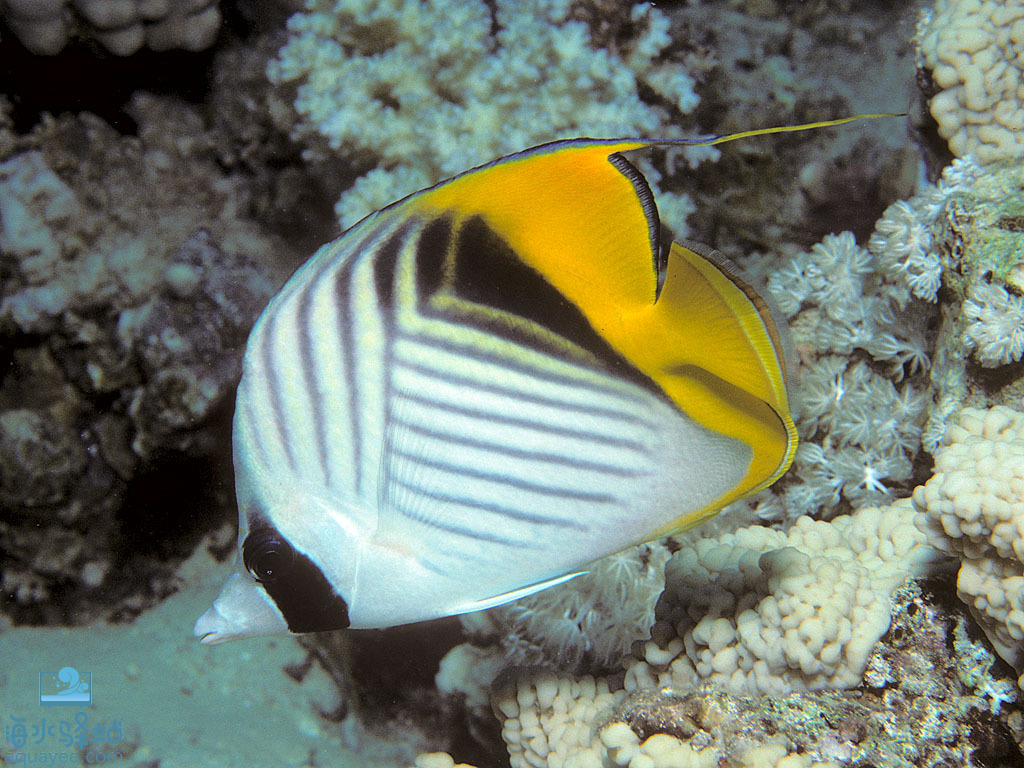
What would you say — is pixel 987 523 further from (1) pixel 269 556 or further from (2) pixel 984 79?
(2) pixel 984 79

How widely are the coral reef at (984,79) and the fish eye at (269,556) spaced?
2189 mm

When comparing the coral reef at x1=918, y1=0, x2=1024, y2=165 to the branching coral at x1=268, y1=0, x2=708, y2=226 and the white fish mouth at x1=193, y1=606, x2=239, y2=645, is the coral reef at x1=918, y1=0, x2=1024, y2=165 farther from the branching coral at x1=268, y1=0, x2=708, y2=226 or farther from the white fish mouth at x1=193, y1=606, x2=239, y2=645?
the white fish mouth at x1=193, y1=606, x2=239, y2=645

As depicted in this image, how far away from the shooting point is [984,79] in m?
2.02

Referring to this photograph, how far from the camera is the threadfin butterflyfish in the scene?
942 millimetres

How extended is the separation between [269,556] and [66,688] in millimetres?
2019

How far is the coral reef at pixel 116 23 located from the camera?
2332 millimetres

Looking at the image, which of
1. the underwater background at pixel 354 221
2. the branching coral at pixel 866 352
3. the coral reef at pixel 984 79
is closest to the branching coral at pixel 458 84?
the underwater background at pixel 354 221

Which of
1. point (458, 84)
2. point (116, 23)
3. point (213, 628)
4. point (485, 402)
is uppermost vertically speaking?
point (116, 23)

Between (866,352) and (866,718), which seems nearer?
(866,718)

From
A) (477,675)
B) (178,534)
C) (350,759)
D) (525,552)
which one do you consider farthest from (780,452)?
(178,534)

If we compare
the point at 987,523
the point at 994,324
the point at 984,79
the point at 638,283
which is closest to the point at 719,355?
the point at 638,283

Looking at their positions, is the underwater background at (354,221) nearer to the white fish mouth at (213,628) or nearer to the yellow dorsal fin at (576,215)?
the white fish mouth at (213,628)

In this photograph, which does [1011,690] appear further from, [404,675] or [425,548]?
[404,675]


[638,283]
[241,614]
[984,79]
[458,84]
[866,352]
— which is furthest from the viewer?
[458,84]
